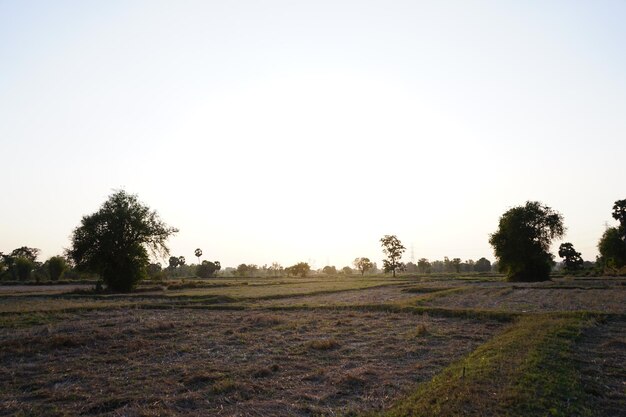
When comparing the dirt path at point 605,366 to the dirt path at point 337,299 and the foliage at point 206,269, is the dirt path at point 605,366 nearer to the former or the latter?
the dirt path at point 337,299

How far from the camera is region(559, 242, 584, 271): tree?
87312mm

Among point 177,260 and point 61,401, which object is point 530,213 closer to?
point 61,401

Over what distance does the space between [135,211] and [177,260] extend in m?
117

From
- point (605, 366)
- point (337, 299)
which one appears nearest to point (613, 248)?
point (337, 299)

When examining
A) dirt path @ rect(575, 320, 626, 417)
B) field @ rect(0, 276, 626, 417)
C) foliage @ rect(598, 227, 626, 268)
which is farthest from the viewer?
foliage @ rect(598, 227, 626, 268)

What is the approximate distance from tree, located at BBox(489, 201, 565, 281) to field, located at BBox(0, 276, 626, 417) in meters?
42.2

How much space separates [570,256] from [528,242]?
103ft

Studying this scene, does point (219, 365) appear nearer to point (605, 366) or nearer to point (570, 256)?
point (605, 366)

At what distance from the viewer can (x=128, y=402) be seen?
10.7 meters

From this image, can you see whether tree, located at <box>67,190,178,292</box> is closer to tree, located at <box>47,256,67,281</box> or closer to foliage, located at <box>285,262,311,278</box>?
tree, located at <box>47,256,67,281</box>

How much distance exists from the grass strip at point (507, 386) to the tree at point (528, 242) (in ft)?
173

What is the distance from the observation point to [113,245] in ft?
183

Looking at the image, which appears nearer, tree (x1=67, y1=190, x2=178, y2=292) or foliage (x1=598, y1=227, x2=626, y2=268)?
tree (x1=67, y1=190, x2=178, y2=292)

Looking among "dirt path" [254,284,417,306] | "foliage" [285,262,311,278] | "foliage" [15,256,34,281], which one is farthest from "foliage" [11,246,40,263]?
→ "dirt path" [254,284,417,306]
